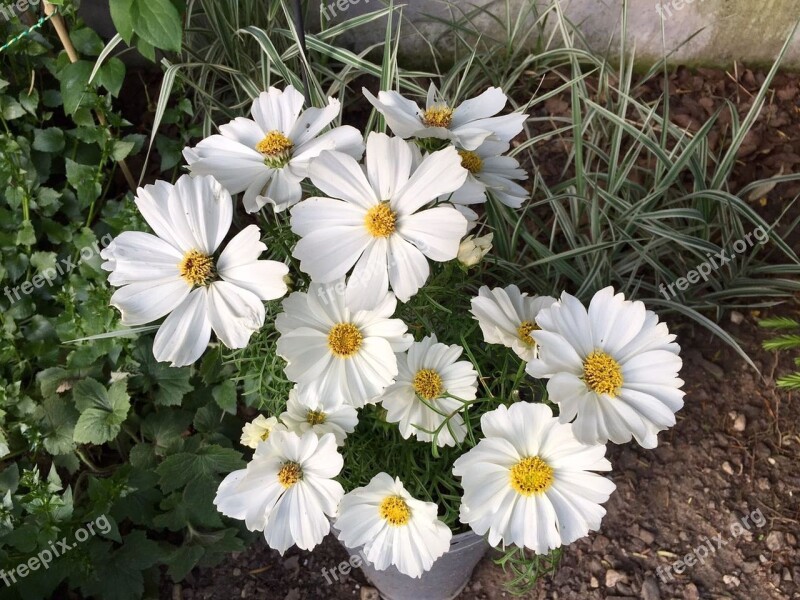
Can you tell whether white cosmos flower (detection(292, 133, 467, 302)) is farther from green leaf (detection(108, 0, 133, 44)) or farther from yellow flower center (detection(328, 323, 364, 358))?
green leaf (detection(108, 0, 133, 44))

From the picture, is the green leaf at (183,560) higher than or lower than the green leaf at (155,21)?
lower

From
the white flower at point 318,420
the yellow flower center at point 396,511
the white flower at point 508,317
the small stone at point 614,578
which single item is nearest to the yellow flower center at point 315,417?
the white flower at point 318,420

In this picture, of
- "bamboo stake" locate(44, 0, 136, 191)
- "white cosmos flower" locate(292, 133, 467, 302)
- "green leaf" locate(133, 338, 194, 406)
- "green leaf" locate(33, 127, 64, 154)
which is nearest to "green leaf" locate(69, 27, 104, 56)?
"bamboo stake" locate(44, 0, 136, 191)

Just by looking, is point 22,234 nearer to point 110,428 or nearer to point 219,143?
point 110,428

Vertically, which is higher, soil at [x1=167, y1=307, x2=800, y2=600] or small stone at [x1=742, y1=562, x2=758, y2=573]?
soil at [x1=167, y1=307, x2=800, y2=600]

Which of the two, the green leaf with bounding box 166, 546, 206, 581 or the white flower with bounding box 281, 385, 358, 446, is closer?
the white flower with bounding box 281, 385, 358, 446

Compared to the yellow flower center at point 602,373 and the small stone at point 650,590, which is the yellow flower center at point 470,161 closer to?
the yellow flower center at point 602,373

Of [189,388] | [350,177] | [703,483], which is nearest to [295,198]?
[350,177]

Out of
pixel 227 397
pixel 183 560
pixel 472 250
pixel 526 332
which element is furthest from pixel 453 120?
pixel 183 560
